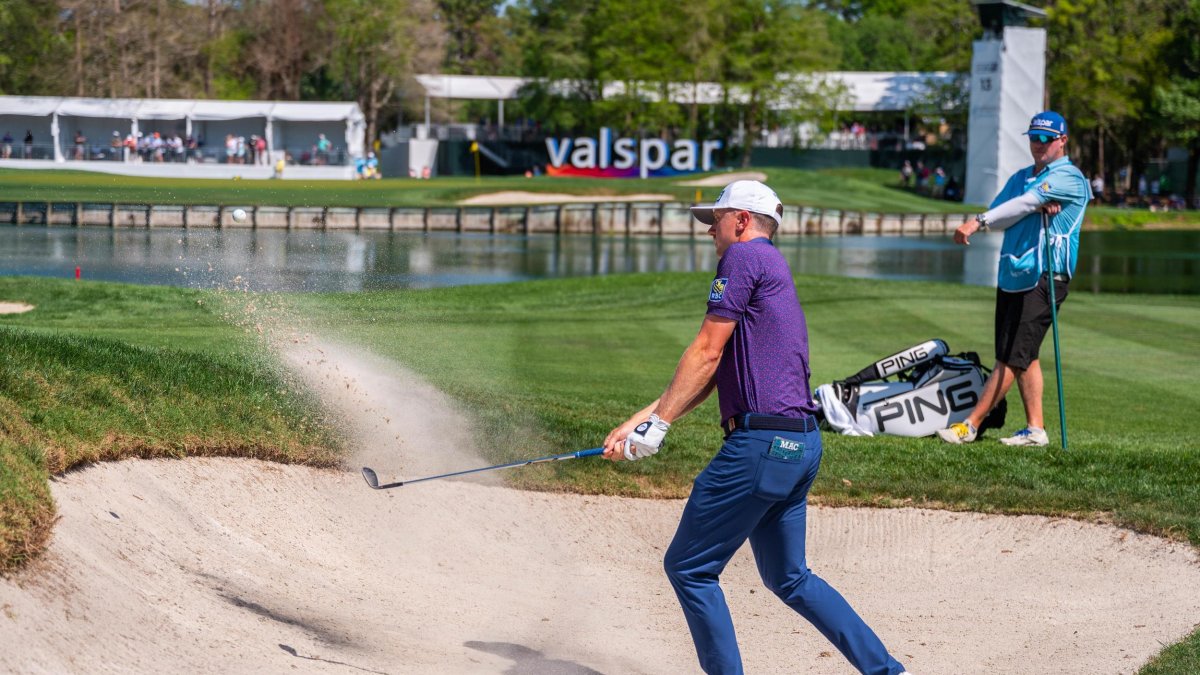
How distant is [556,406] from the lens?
12.3 meters

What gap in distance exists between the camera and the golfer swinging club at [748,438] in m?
5.68

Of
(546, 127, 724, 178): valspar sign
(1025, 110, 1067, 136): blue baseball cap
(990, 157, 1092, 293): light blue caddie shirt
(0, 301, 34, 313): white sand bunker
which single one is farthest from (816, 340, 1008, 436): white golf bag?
(546, 127, 724, 178): valspar sign

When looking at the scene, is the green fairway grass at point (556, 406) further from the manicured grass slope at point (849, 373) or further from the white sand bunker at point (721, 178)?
the white sand bunker at point (721, 178)

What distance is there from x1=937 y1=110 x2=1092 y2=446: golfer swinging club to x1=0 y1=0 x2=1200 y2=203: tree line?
A: 65382 millimetres

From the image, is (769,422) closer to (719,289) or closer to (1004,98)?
(719,289)

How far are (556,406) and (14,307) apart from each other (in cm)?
1102

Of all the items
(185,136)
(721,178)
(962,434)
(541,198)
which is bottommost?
(541,198)

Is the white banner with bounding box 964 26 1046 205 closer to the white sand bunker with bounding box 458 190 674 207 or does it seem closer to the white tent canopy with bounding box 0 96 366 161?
the white sand bunker with bounding box 458 190 674 207

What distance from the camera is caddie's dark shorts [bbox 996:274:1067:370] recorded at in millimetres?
10500

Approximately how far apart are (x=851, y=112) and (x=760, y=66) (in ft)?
43.5

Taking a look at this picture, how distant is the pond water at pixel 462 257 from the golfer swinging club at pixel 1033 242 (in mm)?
4922

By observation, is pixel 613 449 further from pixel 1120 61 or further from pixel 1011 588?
pixel 1120 61

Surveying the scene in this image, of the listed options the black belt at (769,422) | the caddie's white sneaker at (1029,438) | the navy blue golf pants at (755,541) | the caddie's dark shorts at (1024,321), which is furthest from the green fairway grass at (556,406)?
the black belt at (769,422)

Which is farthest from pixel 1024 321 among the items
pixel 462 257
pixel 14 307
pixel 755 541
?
pixel 462 257
